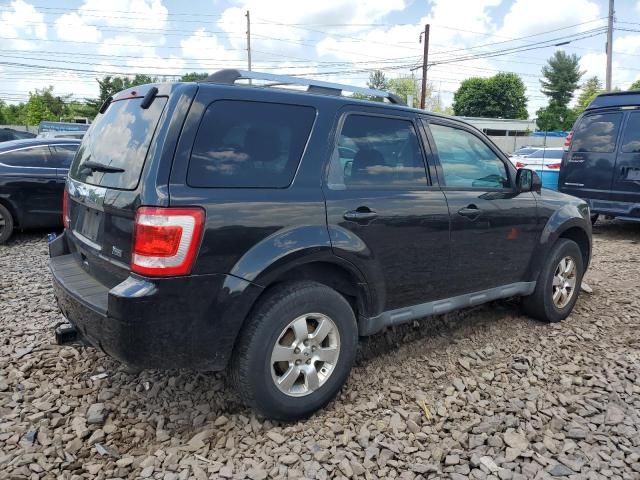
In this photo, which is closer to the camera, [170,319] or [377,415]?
[170,319]

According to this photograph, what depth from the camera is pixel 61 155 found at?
783cm

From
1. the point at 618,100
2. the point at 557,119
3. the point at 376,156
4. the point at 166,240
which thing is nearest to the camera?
the point at 166,240

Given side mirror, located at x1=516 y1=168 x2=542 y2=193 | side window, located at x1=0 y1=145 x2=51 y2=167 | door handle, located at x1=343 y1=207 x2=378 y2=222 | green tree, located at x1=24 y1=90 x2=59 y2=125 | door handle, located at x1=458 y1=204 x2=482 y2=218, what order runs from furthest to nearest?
1. green tree, located at x1=24 y1=90 x2=59 y2=125
2. side window, located at x1=0 y1=145 x2=51 y2=167
3. side mirror, located at x1=516 y1=168 x2=542 y2=193
4. door handle, located at x1=458 y1=204 x2=482 y2=218
5. door handle, located at x1=343 y1=207 x2=378 y2=222

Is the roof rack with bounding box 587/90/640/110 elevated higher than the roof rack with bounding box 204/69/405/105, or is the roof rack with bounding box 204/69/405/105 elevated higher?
the roof rack with bounding box 587/90/640/110

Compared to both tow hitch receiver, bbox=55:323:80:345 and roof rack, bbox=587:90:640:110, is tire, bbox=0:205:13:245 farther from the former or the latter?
roof rack, bbox=587:90:640:110

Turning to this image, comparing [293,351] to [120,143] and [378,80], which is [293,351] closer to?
[120,143]

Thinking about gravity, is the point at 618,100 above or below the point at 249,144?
above

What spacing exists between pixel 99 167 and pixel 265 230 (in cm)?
104

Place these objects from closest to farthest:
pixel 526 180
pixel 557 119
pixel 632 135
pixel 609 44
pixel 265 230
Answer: pixel 265 230 < pixel 526 180 < pixel 632 135 < pixel 609 44 < pixel 557 119

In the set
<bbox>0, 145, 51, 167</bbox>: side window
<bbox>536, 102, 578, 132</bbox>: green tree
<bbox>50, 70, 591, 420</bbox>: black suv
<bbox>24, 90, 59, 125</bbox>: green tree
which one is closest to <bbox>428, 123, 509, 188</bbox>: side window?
<bbox>50, 70, 591, 420</bbox>: black suv

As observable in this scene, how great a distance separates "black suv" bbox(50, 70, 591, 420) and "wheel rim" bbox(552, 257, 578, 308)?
3.52 ft

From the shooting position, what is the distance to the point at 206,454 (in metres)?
2.63

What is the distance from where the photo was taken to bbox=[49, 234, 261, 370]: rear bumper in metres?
2.36

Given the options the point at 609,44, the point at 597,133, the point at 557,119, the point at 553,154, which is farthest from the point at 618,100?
the point at 557,119
